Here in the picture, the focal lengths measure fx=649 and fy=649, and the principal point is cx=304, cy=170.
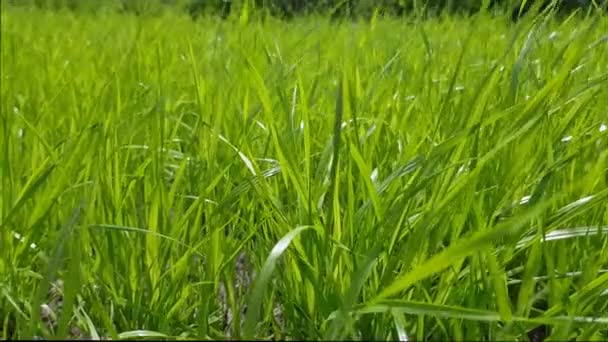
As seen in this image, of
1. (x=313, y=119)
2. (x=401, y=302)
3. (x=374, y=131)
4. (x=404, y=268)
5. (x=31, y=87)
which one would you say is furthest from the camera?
(x=31, y=87)

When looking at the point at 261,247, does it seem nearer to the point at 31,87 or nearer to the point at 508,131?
the point at 508,131

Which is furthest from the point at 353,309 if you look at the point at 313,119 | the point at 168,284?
the point at 313,119

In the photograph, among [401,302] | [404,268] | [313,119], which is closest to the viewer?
[401,302]

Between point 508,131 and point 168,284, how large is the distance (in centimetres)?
35

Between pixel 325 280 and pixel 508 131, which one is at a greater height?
pixel 508 131

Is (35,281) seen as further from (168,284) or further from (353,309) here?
(353,309)

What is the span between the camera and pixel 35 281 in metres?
0.62

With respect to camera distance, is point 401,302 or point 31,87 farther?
point 31,87

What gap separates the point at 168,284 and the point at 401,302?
278mm

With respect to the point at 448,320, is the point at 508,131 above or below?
above

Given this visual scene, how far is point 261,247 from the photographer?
61 cm

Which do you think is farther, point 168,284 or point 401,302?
point 168,284

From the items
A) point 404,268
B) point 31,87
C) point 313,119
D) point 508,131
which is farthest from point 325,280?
point 31,87

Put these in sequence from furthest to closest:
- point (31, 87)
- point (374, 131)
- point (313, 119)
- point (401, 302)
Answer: point (31, 87) < point (313, 119) < point (374, 131) < point (401, 302)
